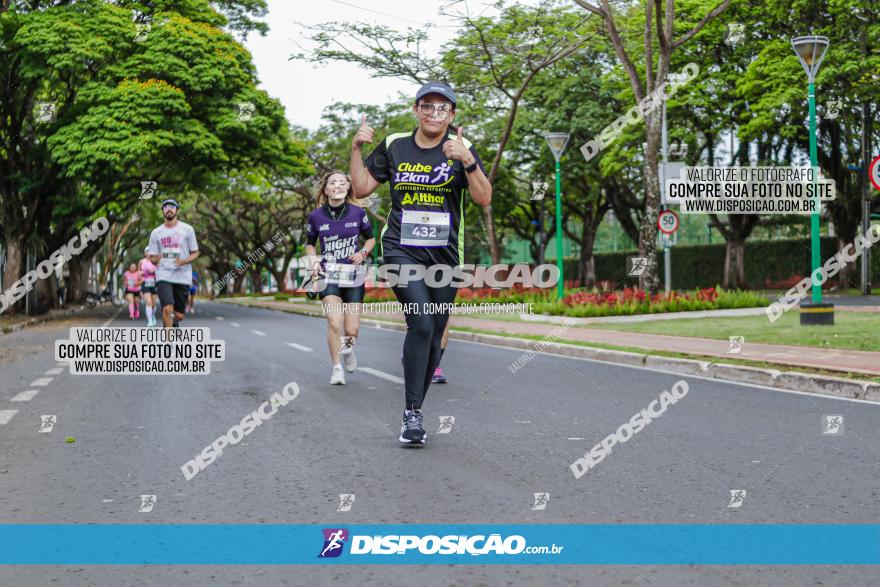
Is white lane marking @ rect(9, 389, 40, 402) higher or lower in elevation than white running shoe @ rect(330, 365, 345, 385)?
lower

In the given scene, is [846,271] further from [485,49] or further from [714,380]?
[714,380]

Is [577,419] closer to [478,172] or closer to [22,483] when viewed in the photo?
[478,172]

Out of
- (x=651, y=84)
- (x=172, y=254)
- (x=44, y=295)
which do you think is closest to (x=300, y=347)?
(x=172, y=254)

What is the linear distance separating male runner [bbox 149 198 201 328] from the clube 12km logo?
7.86m

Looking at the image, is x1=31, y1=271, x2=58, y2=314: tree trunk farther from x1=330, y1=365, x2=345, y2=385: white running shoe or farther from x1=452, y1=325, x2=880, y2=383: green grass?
x1=330, y1=365, x2=345, y2=385: white running shoe

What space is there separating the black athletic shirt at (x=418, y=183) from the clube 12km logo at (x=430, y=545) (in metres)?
2.23

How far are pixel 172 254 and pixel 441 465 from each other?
7.05m

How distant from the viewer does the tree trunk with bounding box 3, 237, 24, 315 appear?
26891 mm

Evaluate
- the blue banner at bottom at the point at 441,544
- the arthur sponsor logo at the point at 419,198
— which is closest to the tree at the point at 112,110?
the arthur sponsor logo at the point at 419,198

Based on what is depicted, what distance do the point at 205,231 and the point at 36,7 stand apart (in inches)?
1570

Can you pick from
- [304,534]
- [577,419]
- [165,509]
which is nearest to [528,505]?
[304,534]

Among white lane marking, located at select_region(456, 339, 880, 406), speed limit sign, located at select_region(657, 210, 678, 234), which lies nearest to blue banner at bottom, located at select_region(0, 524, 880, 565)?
white lane marking, located at select_region(456, 339, 880, 406)

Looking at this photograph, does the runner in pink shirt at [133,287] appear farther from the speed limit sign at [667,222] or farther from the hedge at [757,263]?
the hedge at [757,263]

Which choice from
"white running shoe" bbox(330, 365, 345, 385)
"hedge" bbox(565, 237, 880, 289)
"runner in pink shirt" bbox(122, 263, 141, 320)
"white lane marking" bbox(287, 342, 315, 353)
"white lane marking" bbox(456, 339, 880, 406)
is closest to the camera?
"white lane marking" bbox(456, 339, 880, 406)
